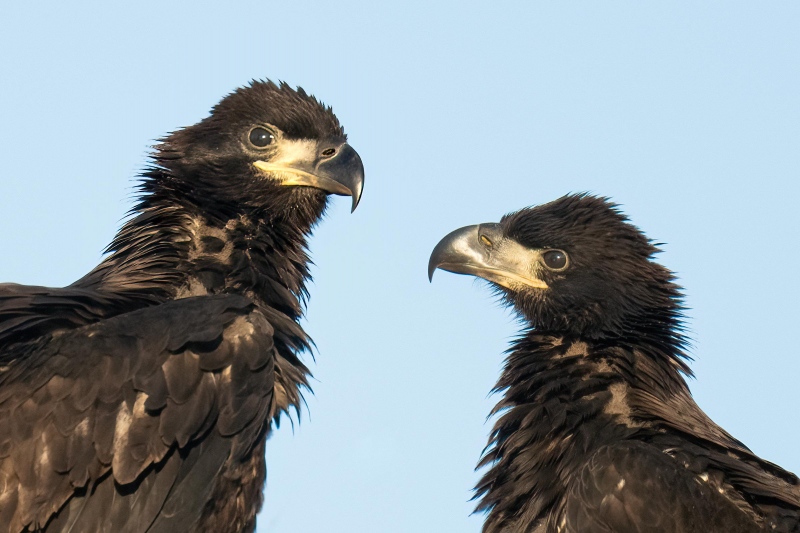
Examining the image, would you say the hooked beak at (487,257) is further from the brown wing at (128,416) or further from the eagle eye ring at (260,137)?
the brown wing at (128,416)

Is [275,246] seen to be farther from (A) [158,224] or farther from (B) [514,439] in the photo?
(B) [514,439]

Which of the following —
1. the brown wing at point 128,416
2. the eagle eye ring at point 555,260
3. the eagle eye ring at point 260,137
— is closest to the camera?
the brown wing at point 128,416

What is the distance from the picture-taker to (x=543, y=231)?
7.57 meters

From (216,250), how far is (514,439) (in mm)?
1770

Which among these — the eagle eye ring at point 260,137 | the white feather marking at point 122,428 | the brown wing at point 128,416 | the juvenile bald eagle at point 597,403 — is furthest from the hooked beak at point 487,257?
the white feather marking at point 122,428

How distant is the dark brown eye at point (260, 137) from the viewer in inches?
301

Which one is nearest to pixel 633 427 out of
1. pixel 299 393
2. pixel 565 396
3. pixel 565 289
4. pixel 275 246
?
pixel 565 396

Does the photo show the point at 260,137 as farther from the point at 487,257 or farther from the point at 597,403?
the point at 597,403

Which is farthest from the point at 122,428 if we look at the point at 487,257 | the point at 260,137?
the point at 487,257

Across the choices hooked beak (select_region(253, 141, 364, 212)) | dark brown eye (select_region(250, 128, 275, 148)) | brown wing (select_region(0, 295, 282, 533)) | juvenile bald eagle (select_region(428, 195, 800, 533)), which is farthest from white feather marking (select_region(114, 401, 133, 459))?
dark brown eye (select_region(250, 128, 275, 148))

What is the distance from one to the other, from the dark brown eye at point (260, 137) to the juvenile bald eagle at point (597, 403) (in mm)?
1105

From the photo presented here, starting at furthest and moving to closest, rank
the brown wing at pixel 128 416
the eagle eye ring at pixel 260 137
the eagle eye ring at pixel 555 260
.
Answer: the eagle eye ring at pixel 260 137, the eagle eye ring at pixel 555 260, the brown wing at pixel 128 416

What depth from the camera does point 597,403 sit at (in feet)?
21.9

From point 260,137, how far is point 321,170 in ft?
1.24
